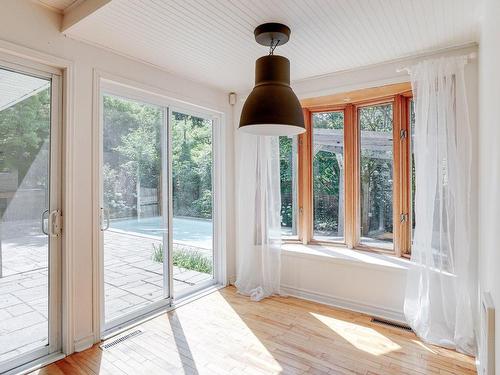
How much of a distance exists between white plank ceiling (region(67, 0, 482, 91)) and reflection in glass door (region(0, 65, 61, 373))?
594 millimetres

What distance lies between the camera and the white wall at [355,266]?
107 inches

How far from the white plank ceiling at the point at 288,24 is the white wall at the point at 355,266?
171 millimetres

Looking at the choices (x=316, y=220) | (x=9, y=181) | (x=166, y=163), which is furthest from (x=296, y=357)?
(x=9, y=181)

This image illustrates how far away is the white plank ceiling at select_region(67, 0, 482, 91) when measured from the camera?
77.7 inches

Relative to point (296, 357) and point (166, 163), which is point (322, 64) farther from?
point (296, 357)

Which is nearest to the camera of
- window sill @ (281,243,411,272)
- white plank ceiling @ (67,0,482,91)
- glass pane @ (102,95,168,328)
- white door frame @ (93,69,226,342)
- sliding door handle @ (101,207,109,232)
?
white plank ceiling @ (67,0,482,91)

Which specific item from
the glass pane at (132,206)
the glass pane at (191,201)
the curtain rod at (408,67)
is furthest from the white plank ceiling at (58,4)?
the curtain rod at (408,67)

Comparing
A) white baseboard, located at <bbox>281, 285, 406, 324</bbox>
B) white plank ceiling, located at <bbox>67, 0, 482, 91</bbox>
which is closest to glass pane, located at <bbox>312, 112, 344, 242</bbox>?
white baseboard, located at <bbox>281, 285, 406, 324</bbox>

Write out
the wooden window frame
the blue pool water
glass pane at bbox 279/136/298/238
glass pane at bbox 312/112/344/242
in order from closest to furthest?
the blue pool water, the wooden window frame, glass pane at bbox 312/112/344/242, glass pane at bbox 279/136/298/238

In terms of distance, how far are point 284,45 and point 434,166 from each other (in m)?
1.58

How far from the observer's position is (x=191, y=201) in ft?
11.8

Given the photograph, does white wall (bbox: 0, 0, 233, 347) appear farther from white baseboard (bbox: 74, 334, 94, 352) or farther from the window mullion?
the window mullion

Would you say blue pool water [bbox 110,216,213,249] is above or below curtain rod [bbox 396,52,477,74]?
below

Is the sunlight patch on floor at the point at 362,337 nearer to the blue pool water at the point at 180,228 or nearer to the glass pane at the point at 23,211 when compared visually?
the blue pool water at the point at 180,228
